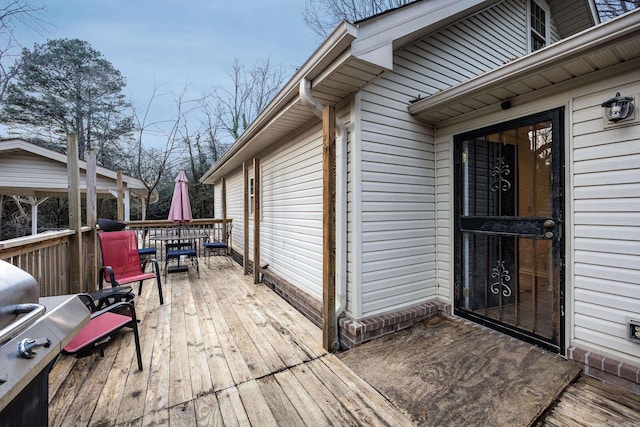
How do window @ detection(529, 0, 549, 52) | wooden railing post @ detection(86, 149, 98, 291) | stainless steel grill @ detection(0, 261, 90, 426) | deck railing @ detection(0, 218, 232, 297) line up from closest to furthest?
stainless steel grill @ detection(0, 261, 90, 426) < deck railing @ detection(0, 218, 232, 297) < wooden railing post @ detection(86, 149, 98, 291) < window @ detection(529, 0, 549, 52)

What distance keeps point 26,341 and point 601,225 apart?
3536mm

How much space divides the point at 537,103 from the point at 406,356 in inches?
105

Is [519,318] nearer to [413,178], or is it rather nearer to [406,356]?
[406,356]

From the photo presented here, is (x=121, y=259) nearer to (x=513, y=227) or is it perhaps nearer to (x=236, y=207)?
(x=236, y=207)

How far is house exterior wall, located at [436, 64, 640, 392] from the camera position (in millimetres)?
2084

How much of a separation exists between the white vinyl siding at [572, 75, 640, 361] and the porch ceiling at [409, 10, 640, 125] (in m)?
0.25

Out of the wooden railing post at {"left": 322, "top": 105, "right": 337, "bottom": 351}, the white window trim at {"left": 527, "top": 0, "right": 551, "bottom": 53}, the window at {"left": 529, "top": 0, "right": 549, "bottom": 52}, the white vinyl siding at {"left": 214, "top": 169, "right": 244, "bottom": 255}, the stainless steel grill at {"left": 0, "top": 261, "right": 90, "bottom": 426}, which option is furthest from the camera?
the white vinyl siding at {"left": 214, "top": 169, "right": 244, "bottom": 255}

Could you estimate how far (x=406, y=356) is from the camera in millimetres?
2549

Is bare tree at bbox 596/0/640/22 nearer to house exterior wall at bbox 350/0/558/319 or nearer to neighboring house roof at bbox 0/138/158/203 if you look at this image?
house exterior wall at bbox 350/0/558/319

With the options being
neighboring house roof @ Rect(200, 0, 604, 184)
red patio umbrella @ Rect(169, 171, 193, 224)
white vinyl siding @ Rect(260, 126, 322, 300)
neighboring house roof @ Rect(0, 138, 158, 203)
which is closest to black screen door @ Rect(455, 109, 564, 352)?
neighboring house roof @ Rect(200, 0, 604, 184)

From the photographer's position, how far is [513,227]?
8.96 ft

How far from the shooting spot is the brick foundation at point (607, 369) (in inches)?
79.2

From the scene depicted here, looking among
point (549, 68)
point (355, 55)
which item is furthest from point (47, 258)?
point (549, 68)

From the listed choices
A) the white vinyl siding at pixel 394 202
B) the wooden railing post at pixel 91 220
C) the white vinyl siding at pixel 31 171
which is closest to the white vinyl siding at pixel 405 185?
the white vinyl siding at pixel 394 202
